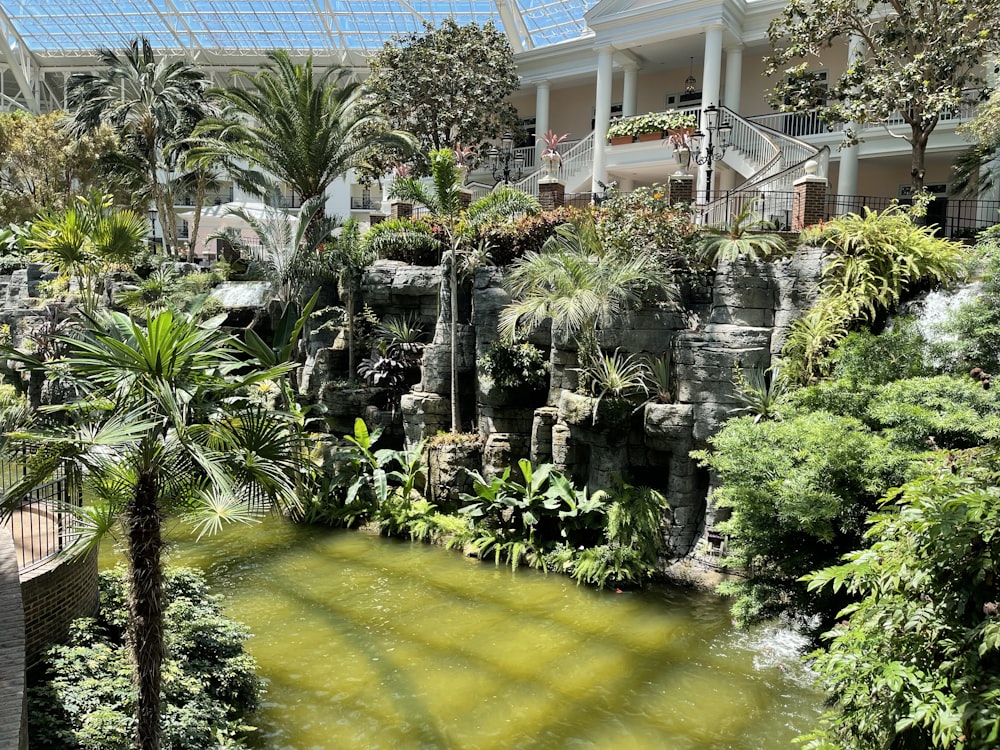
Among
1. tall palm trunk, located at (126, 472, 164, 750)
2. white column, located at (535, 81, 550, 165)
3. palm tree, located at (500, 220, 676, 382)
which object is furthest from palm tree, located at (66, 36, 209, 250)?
tall palm trunk, located at (126, 472, 164, 750)

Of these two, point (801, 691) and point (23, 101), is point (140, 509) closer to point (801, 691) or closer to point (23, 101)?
point (801, 691)

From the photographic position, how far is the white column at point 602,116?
74.6ft

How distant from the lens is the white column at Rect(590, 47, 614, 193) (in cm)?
2275

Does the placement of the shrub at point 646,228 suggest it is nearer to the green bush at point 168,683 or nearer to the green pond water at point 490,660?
the green pond water at point 490,660

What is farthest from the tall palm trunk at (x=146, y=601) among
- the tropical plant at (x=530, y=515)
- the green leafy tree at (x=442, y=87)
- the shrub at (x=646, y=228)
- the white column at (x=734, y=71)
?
the white column at (x=734, y=71)

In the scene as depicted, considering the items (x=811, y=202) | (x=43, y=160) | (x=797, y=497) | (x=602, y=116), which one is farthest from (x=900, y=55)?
(x=43, y=160)

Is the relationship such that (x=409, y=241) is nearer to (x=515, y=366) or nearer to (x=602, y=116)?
(x=515, y=366)

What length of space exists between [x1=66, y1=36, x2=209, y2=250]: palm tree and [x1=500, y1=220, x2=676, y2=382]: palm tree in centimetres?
1698

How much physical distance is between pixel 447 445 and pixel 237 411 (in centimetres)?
873

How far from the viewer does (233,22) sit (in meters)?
36.3

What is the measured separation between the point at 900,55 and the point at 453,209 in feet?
30.8

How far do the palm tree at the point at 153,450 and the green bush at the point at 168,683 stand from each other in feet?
3.65

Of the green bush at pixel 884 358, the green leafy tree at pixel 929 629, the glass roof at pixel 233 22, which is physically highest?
the glass roof at pixel 233 22

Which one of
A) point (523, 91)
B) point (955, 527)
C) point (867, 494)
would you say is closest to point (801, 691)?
point (867, 494)
